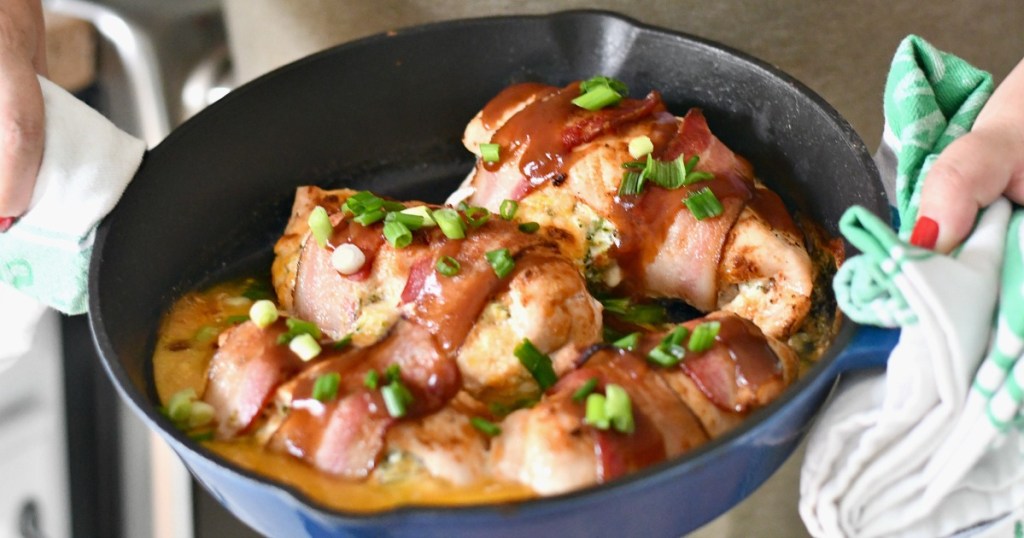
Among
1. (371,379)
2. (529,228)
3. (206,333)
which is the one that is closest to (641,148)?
(529,228)

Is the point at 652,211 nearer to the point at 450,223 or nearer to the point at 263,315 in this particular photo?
the point at 450,223

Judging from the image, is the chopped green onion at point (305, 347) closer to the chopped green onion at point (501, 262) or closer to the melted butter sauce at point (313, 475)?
the melted butter sauce at point (313, 475)

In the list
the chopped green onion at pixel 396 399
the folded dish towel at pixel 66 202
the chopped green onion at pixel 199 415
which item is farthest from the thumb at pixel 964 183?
the folded dish towel at pixel 66 202

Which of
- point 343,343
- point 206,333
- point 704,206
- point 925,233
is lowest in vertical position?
point 206,333

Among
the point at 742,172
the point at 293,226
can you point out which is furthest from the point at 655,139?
the point at 293,226

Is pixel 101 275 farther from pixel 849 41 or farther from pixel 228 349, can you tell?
pixel 849 41
